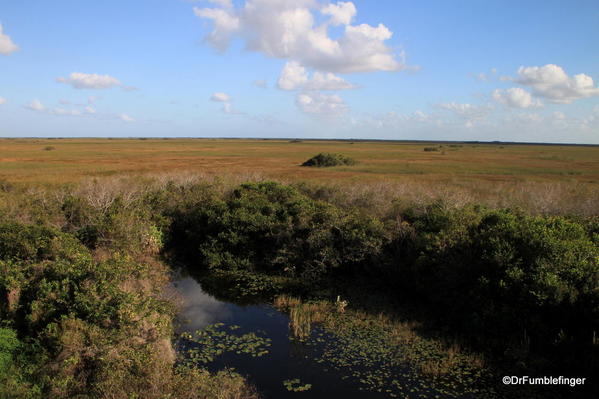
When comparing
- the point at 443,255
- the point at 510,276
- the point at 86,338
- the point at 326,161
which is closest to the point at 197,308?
the point at 86,338

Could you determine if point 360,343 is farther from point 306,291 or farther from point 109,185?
point 109,185

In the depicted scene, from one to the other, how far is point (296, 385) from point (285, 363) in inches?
48.0

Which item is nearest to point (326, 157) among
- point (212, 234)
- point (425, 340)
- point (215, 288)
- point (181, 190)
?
point (181, 190)

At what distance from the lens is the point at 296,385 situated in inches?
455

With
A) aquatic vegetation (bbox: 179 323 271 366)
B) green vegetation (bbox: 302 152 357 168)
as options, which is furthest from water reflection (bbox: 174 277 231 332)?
green vegetation (bbox: 302 152 357 168)

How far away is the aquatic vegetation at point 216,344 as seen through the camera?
12.8 m

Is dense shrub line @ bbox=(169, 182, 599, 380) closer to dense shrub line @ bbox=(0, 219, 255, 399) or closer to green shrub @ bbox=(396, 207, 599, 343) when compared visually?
green shrub @ bbox=(396, 207, 599, 343)

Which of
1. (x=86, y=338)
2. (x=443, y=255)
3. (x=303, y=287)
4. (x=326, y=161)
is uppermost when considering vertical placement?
(x=326, y=161)

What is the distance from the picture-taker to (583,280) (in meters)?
12.9

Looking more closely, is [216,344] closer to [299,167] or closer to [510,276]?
[510,276]

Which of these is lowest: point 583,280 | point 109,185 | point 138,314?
point 138,314

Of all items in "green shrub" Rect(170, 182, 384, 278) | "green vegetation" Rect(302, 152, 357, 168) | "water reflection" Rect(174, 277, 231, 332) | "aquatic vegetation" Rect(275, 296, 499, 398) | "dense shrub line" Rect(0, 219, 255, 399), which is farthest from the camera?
"green vegetation" Rect(302, 152, 357, 168)

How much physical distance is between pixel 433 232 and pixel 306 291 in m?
6.55

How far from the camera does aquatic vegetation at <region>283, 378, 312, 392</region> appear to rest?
11.4m
